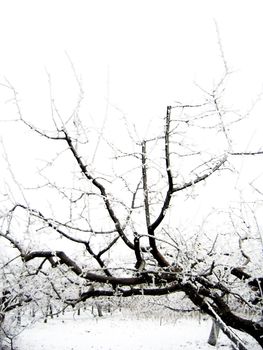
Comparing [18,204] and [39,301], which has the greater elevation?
[18,204]

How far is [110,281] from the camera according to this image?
3977 millimetres

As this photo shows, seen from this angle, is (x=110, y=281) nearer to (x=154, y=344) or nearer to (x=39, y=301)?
(x=39, y=301)

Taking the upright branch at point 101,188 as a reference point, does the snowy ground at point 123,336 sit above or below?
below

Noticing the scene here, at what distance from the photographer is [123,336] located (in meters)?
A: 28.2

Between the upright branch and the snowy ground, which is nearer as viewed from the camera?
the upright branch

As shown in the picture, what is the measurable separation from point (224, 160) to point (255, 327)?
2050 mm

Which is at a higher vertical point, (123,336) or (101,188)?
(101,188)

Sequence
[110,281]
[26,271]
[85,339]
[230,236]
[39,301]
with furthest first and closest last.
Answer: [85,339] < [39,301] < [230,236] < [26,271] < [110,281]

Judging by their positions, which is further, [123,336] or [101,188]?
[123,336]

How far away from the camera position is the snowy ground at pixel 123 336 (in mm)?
23234

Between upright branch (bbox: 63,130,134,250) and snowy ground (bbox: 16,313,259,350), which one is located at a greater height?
upright branch (bbox: 63,130,134,250)

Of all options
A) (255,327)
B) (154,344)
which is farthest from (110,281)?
(154,344)

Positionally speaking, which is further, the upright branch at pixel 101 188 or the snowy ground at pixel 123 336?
the snowy ground at pixel 123 336

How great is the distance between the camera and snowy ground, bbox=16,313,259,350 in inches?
915
